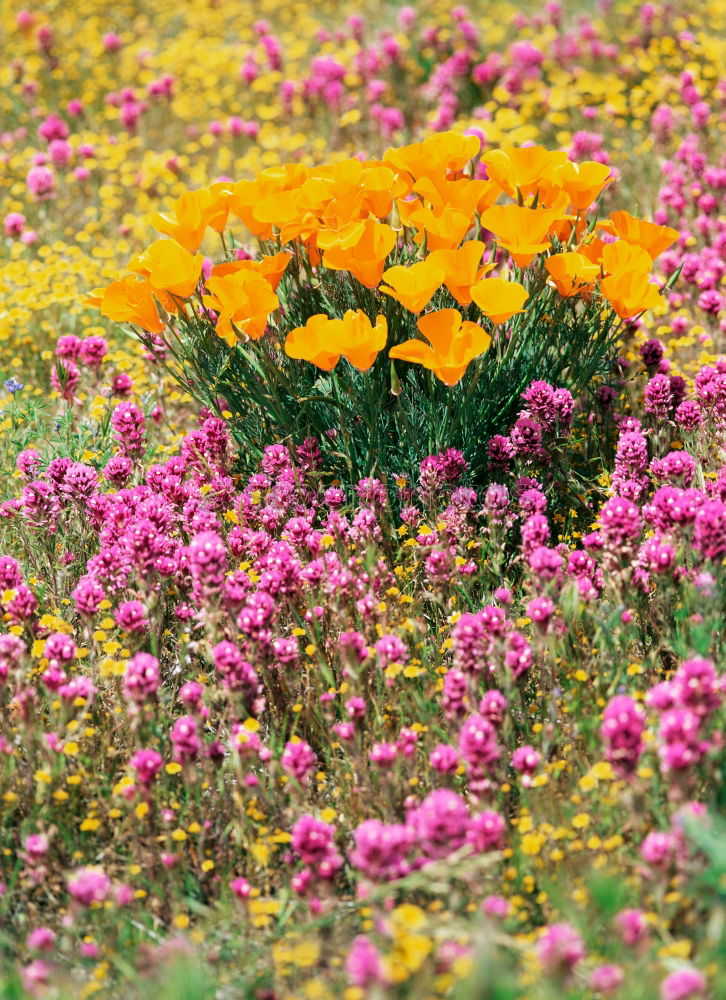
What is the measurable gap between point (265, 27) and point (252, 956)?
8.45 metres

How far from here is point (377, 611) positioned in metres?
3.18

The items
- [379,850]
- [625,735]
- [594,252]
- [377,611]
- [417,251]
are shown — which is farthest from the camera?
[417,251]

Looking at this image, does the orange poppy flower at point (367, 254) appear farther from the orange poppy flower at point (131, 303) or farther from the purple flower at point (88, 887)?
the purple flower at point (88, 887)

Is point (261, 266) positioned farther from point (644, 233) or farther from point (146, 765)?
point (146, 765)

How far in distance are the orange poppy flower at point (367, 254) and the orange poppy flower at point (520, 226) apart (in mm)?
339

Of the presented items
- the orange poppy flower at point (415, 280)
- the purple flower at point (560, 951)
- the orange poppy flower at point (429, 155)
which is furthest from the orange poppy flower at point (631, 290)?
the purple flower at point (560, 951)

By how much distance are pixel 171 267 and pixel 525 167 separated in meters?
1.31

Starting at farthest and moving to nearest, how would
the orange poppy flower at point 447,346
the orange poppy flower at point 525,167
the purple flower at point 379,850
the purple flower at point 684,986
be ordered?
the orange poppy flower at point 525,167, the orange poppy flower at point 447,346, the purple flower at point 379,850, the purple flower at point 684,986

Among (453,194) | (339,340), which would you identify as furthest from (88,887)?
(453,194)

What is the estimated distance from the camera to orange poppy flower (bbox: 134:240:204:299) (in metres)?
3.42

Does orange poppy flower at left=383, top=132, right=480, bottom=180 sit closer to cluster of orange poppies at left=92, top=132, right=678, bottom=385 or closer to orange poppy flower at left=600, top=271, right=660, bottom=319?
cluster of orange poppies at left=92, top=132, right=678, bottom=385

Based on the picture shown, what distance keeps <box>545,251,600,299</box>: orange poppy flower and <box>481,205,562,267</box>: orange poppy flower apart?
78mm

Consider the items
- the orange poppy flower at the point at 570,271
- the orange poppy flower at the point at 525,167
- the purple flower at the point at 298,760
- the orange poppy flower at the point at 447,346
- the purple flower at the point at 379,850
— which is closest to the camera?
the purple flower at the point at 379,850

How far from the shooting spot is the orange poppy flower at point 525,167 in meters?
3.62
